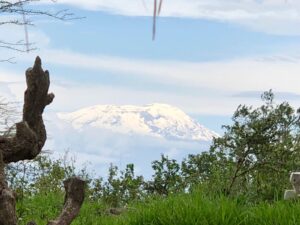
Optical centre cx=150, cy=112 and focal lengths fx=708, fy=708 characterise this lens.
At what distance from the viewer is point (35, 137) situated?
19.8 ft

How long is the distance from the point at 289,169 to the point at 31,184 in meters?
5.03

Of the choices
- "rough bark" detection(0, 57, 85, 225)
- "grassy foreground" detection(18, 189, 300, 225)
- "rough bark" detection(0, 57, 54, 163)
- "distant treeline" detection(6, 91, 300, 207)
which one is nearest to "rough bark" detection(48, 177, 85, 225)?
"rough bark" detection(0, 57, 85, 225)

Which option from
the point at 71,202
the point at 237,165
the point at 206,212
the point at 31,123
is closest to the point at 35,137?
the point at 31,123

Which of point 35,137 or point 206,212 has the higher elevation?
point 35,137

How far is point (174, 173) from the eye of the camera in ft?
42.4

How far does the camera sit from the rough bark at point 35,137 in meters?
5.86

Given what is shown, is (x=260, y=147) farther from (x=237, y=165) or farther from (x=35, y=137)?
(x=35, y=137)

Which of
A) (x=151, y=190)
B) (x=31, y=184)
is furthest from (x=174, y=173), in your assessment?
(x=31, y=184)

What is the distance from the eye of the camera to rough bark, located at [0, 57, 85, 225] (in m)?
5.86

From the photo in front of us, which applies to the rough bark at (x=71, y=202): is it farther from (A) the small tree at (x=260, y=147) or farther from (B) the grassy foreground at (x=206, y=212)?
(A) the small tree at (x=260, y=147)

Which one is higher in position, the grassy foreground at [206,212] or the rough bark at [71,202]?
the rough bark at [71,202]

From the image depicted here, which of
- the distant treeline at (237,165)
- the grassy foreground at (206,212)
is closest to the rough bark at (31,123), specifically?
the grassy foreground at (206,212)

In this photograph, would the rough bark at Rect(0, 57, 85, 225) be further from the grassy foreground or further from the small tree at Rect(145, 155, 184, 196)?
the small tree at Rect(145, 155, 184, 196)

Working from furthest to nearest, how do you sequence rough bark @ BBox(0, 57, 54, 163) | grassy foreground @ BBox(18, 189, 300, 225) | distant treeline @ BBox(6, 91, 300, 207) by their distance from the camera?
distant treeline @ BBox(6, 91, 300, 207), grassy foreground @ BBox(18, 189, 300, 225), rough bark @ BBox(0, 57, 54, 163)
